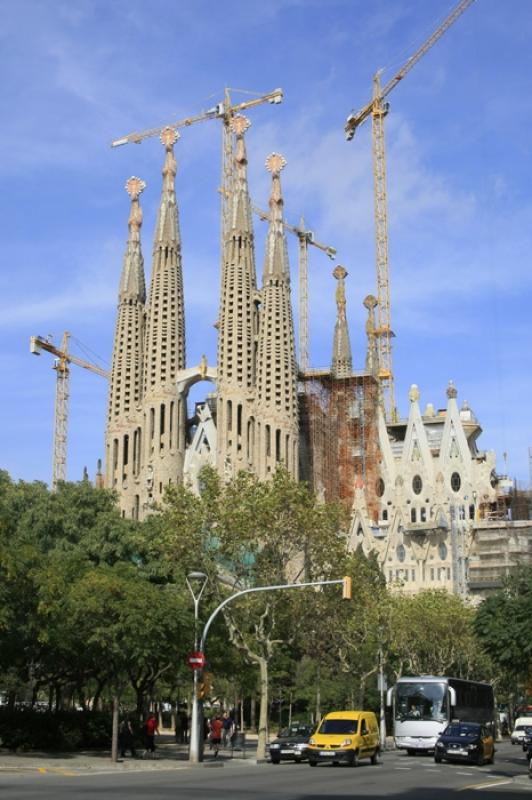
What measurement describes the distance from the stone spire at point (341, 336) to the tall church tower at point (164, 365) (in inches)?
1213

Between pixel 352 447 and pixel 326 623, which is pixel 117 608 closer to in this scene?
pixel 326 623

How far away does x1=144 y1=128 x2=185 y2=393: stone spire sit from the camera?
310ft

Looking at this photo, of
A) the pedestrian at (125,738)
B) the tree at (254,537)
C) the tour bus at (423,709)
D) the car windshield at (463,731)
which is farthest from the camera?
the tour bus at (423,709)

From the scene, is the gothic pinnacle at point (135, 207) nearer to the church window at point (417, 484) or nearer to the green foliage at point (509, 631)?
the church window at point (417, 484)

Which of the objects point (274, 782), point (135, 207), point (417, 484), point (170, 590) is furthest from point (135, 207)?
point (274, 782)

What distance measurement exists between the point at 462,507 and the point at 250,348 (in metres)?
29.5

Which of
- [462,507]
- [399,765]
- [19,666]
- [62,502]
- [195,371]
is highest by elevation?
[195,371]

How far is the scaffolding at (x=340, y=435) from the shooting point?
334 feet

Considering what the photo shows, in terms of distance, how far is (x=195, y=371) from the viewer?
9456 cm

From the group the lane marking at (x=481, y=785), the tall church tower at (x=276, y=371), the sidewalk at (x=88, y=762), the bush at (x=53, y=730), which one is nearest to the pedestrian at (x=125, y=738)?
the sidewalk at (x=88, y=762)

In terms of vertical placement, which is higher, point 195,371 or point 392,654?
point 195,371

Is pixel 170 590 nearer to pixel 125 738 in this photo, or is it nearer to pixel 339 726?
pixel 125 738

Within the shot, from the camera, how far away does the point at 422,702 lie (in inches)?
1500

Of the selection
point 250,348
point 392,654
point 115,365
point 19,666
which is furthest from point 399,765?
point 115,365
